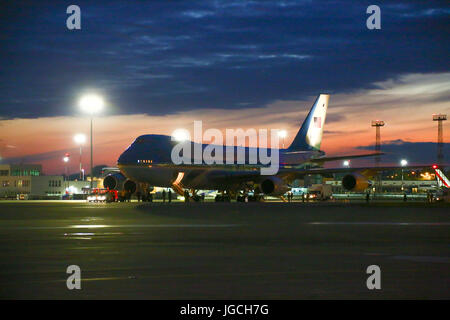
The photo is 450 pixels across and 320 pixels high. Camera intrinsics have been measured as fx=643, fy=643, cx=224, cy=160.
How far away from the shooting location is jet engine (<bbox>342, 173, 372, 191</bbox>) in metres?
53.3

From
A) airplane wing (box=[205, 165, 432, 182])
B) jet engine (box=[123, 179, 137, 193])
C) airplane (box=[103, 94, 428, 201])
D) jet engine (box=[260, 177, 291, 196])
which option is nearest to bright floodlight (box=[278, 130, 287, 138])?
airplane (box=[103, 94, 428, 201])

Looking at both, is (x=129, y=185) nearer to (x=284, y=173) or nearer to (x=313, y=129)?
(x=284, y=173)

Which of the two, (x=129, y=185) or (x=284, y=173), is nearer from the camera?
(x=284, y=173)

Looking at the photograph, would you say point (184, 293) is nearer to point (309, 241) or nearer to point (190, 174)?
point (309, 241)

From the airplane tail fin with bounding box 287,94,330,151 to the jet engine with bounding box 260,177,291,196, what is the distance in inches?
496

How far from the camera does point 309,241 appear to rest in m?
17.1

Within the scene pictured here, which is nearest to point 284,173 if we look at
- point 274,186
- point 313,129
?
point 274,186

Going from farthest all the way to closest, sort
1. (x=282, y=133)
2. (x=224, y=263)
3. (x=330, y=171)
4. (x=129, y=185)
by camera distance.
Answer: (x=282, y=133), (x=129, y=185), (x=330, y=171), (x=224, y=263)

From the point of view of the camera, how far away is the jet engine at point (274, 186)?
178ft

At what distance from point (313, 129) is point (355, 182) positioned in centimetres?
1538

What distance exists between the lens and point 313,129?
67875 mm

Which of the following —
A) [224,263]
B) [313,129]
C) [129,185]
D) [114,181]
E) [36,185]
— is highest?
[313,129]

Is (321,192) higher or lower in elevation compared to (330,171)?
lower
